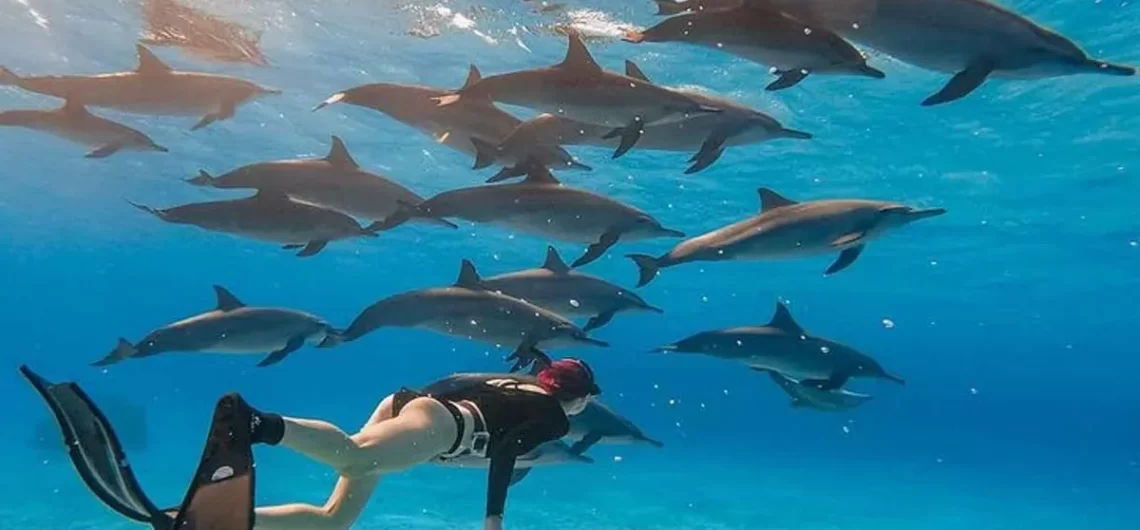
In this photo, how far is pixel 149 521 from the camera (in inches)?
166

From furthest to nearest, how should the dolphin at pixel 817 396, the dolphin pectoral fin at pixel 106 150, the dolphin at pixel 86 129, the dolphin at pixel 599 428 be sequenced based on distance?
1. the dolphin at pixel 817 396
2. the dolphin pectoral fin at pixel 106 150
3. the dolphin at pixel 86 129
4. the dolphin at pixel 599 428

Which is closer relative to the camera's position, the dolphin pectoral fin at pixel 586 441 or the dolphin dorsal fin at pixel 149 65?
the dolphin pectoral fin at pixel 586 441

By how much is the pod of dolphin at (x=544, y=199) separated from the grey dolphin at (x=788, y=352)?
0.02 m

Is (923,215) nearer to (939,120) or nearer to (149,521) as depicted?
(149,521)

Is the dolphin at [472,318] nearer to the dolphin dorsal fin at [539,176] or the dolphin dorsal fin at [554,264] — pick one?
the dolphin dorsal fin at [554,264]

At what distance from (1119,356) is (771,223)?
6205cm

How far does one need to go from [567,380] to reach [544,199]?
402 centimetres

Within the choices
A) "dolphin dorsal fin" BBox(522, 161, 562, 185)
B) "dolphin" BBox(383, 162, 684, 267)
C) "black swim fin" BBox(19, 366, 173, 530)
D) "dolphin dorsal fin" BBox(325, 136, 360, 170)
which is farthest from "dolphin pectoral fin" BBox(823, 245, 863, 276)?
"black swim fin" BBox(19, 366, 173, 530)

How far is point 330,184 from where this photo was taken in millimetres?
10102

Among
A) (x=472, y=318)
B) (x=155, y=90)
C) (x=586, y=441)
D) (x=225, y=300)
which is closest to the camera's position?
(x=586, y=441)

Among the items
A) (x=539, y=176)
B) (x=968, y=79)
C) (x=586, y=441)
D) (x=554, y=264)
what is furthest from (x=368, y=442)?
(x=554, y=264)

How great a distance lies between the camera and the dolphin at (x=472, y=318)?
980 cm

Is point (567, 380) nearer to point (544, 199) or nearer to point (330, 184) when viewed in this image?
point (544, 199)

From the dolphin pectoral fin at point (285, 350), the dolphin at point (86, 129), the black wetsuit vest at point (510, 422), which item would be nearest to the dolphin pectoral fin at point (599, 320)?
the dolphin pectoral fin at point (285, 350)
